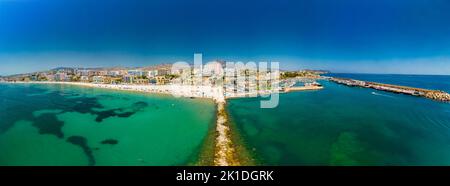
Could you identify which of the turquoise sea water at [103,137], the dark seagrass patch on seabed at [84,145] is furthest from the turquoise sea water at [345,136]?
the dark seagrass patch on seabed at [84,145]

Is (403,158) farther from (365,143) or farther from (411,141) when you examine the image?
(411,141)

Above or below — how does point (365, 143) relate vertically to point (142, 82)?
below

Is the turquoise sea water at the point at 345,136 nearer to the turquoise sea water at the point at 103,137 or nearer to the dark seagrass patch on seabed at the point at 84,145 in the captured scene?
the turquoise sea water at the point at 103,137

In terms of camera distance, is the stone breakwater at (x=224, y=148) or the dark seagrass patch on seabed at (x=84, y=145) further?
the dark seagrass patch on seabed at (x=84, y=145)

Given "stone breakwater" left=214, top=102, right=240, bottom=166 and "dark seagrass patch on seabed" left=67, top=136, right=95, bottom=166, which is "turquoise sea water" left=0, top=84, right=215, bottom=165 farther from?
"stone breakwater" left=214, top=102, right=240, bottom=166

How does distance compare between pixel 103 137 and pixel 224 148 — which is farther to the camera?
pixel 103 137

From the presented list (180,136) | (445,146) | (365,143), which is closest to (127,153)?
(180,136)

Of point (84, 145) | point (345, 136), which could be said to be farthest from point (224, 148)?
point (345, 136)

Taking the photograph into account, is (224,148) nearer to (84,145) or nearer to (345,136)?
(84,145)
